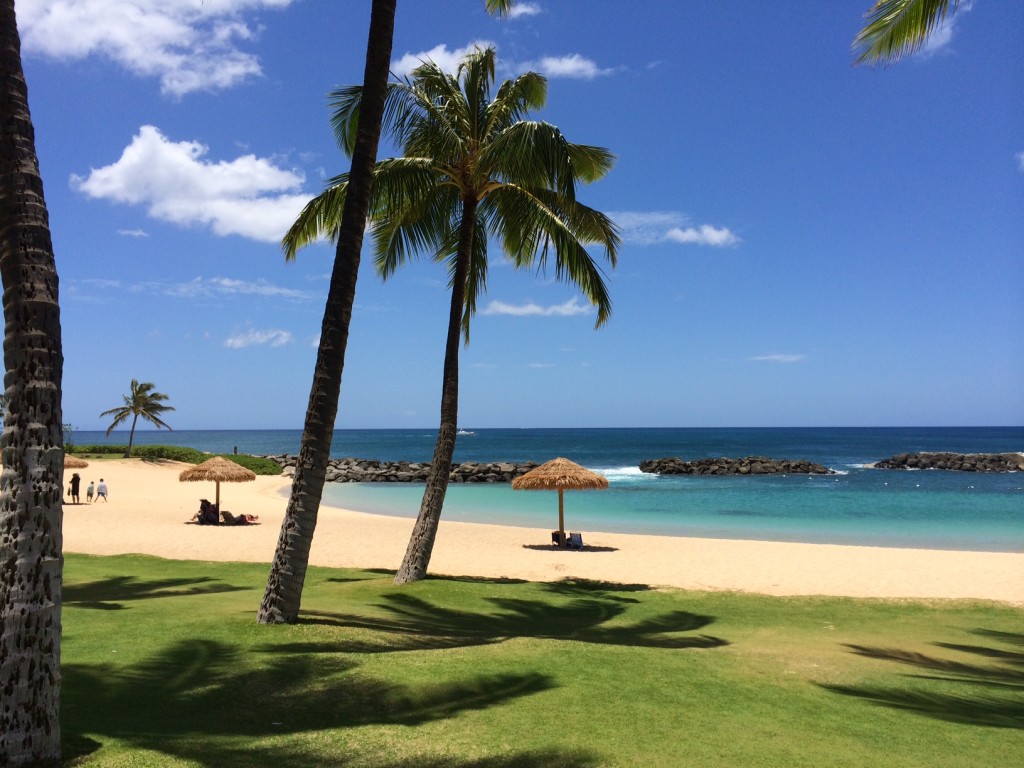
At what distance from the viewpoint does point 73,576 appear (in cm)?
1134

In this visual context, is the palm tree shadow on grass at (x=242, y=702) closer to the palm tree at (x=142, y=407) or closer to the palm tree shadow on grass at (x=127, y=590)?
the palm tree shadow on grass at (x=127, y=590)

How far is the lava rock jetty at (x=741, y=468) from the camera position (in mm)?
58844

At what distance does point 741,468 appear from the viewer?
59.4 meters

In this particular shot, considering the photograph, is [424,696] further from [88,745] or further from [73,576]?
[73,576]

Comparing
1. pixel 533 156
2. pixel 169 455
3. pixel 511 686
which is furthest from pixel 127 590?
pixel 169 455

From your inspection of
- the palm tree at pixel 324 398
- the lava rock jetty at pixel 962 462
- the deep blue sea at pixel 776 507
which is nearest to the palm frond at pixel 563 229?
the palm tree at pixel 324 398

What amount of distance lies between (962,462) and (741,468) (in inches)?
728

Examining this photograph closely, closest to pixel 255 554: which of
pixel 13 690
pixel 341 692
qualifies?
pixel 341 692

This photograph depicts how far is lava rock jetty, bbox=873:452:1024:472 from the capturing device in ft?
194

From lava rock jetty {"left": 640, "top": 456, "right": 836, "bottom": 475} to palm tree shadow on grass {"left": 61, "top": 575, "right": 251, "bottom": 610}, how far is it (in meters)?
51.8

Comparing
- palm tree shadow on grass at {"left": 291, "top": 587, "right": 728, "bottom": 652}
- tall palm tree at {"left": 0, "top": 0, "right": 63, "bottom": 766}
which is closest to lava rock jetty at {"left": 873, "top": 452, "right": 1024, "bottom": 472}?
palm tree shadow on grass at {"left": 291, "top": 587, "right": 728, "bottom": 652}

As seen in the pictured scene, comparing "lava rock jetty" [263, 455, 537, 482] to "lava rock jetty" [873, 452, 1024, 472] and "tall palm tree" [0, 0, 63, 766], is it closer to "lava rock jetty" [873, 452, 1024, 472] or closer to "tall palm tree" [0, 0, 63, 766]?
"lava rock jetty" [873, 452, 1024, 472]

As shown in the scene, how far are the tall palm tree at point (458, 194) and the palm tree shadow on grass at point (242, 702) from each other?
513 centimetres

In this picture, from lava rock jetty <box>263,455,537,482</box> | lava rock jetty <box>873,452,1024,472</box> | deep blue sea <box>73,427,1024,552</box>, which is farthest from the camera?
lava rock jetty <box>873,452,1024,472</box>
